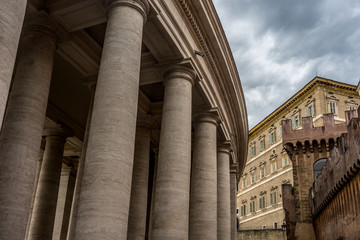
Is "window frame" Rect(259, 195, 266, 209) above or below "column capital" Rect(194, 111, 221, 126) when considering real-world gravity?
above

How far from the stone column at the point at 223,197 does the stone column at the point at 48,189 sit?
361 inches

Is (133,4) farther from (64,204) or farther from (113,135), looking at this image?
(64,204)

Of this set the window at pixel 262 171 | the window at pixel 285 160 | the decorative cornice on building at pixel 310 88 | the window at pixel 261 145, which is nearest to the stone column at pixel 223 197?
the decorative cornice on building at pixel 310 88

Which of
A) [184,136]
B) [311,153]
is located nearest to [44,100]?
[184,136]

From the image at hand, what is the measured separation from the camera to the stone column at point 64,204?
29.1 meters

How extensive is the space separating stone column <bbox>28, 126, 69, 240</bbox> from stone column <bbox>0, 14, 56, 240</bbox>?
353 inches

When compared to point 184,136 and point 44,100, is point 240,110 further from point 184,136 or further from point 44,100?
point 44,100

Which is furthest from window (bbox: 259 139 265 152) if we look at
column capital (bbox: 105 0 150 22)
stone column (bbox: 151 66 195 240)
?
column capital (bbox: 105 0 150 22)

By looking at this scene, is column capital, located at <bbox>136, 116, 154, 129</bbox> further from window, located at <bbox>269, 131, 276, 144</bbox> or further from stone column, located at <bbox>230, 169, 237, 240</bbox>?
window, located at <bbox>269, 131, 276, 144</bbox>

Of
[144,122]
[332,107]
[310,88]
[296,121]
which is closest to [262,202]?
[296,121]

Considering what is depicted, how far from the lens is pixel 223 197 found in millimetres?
23625

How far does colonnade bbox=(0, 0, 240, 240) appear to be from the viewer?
10195 mm

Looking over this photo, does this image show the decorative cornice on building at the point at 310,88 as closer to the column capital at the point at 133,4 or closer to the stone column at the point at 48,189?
the stone column at the point at 48,189

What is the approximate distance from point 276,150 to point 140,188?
4641 cm
